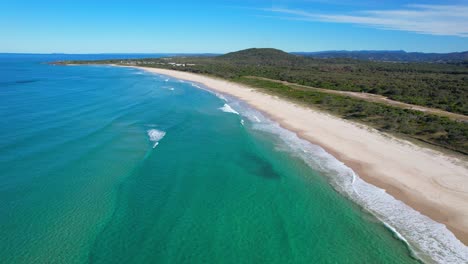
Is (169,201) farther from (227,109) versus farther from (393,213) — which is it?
(227,109)

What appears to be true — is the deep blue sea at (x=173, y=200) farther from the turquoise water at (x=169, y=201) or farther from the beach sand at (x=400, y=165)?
the beach sand at (x=400, y=165)

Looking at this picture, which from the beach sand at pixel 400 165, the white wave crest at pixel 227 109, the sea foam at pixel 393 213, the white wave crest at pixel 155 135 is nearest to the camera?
the sea foam at pixel 393 213

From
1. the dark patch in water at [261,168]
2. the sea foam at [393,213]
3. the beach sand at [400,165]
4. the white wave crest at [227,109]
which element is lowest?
the white wave crest at [227,109]

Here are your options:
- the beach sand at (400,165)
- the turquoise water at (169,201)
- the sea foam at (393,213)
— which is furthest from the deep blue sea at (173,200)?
the beach sand at (400,165)

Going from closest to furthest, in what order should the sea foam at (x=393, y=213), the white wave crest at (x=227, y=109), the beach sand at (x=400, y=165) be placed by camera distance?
the sea foam at (x=393, y=213)
the beach sand at (x=400, y=165)
the white wave crest at (x=227, y=109)

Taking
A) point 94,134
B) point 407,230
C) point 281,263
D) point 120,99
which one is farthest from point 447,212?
point 120,99

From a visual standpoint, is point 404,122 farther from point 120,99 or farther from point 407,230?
point 120,99
